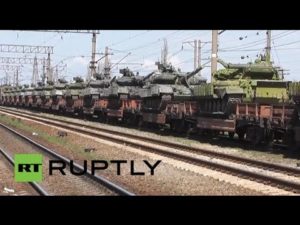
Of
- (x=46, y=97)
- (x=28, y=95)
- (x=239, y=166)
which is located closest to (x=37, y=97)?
(x=28, y=95)

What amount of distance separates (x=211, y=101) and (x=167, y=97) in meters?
5.22

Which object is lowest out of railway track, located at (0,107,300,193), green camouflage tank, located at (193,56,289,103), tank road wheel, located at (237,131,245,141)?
railway track, located at (0,107,300,193)

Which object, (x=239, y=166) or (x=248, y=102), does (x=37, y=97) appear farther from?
(x=239, y=166)

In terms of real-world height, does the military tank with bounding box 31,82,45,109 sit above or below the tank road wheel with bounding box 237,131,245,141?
above

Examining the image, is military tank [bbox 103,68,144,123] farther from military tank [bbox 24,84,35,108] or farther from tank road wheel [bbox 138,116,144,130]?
military tank [bbox 24,84,35,108]

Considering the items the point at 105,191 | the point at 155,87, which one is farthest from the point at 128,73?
the point at 105,191

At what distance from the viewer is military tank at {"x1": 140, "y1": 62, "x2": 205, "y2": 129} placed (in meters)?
25.4

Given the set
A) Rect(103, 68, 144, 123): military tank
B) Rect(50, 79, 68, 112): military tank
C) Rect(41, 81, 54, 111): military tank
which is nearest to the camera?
Rect(103, 68, 144, 123): military tank

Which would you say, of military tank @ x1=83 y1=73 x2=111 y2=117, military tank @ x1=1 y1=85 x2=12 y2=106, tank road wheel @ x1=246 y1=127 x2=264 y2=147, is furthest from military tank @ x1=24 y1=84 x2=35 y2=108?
tank road wheel @ x1=246 y1=127 x2=264 y2=147

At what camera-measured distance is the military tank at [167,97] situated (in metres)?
25.4

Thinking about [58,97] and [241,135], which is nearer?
[241,135]

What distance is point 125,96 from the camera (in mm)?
33688
